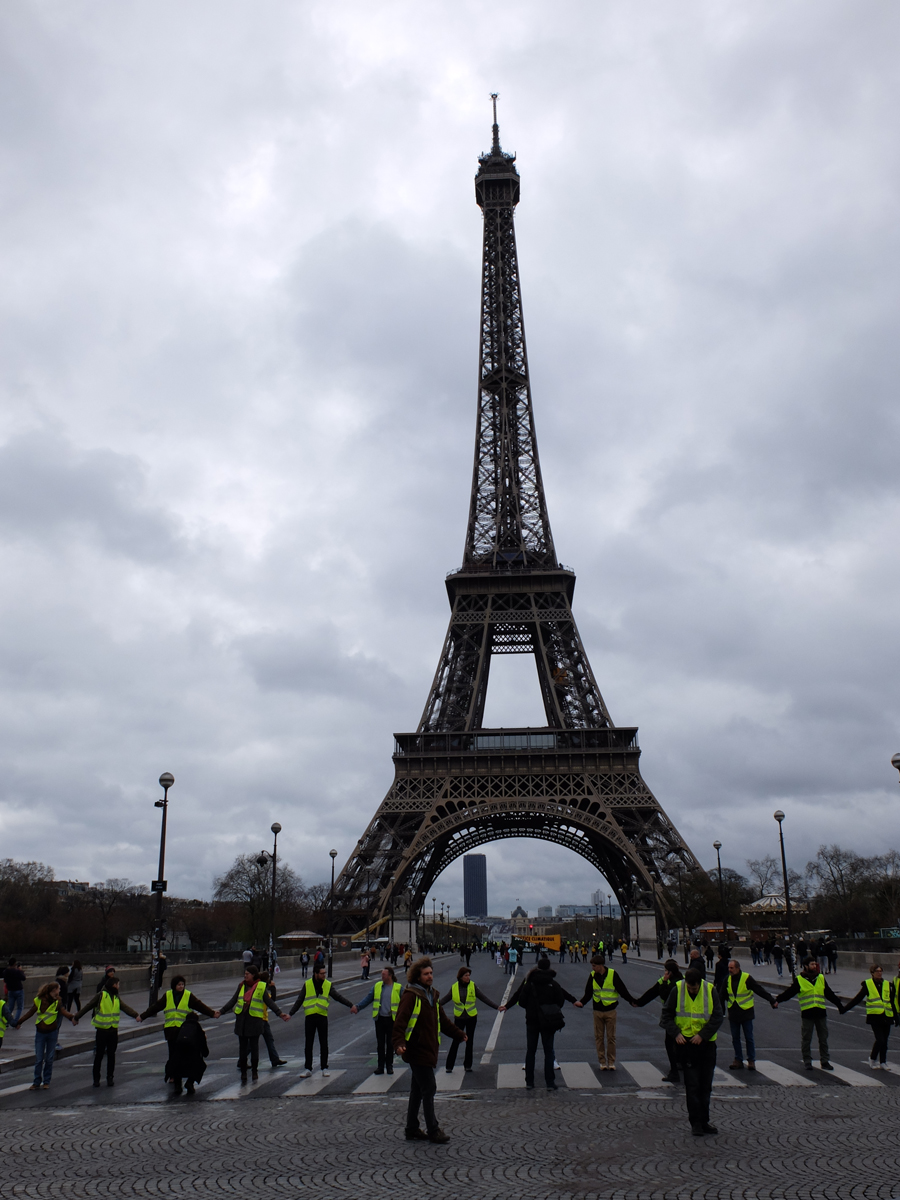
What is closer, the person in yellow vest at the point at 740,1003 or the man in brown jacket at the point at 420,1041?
the man in brown jacket at the point at 420,1041

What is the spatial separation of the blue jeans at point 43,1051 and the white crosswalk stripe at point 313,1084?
3689mm

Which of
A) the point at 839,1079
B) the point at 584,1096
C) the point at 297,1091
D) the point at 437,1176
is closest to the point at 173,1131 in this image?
the point at 297,1091

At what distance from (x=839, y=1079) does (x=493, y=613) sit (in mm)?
62392

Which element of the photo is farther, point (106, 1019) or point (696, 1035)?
point (106, 1019)

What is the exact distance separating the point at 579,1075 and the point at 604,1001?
3.91ft

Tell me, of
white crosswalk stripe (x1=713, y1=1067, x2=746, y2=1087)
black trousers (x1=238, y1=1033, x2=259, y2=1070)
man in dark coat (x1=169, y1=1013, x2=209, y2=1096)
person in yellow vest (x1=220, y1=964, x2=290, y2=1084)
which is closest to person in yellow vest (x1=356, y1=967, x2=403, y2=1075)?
person in yellow vest (x1=220, y1=964, x2=290, y2=1084)

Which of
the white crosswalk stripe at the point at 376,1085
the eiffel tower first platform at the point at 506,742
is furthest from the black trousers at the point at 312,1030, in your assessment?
the eiffel tower first platform at the point at 506,742

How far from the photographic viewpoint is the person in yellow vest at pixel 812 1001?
1498 cm

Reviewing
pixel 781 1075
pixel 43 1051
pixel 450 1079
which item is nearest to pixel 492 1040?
pixel 450 1079

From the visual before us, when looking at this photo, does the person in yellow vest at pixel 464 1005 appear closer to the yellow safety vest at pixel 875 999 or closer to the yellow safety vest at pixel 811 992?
the yellow safety vest at pixel 811 992

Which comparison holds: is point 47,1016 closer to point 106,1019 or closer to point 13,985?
point 106,1019

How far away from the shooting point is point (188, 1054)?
14.1 m

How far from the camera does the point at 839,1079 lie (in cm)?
1442

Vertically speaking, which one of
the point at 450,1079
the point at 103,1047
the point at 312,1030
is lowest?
the point at 450,1079
